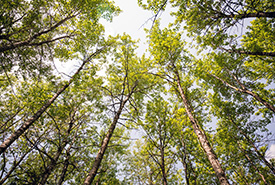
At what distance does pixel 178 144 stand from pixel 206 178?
455 cm

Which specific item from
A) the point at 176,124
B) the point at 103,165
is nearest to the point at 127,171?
the point at 103,165

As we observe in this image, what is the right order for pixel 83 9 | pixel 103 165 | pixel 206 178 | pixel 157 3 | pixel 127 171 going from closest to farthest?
pixel 157 3, pixel 83 9, pixel 206 178, pixel 103 165, pixel 127 171

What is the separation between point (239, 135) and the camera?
10727 millimetres

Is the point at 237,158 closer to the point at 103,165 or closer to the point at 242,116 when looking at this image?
the point at 242,116

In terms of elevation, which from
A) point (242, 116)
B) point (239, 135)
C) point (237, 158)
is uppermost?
point (242, 116)

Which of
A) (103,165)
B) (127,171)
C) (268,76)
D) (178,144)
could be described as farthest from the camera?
(127,171)

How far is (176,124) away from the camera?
7324 millimetres

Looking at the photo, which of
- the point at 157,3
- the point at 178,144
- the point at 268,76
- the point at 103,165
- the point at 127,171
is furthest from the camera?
the point at 127,171

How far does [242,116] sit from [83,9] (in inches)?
585

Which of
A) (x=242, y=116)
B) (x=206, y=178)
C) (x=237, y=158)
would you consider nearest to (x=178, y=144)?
(x=206, y=178)

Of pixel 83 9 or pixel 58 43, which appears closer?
pixel 83 9

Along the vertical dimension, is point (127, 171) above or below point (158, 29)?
below

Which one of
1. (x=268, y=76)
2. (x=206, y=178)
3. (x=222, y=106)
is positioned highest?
(x=268, y=76)

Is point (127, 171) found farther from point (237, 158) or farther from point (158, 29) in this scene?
point (158, 29)
